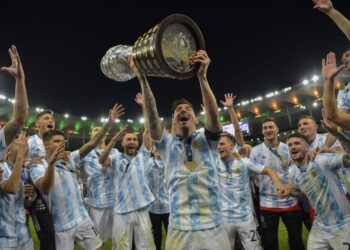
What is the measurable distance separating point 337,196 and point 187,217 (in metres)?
1.87

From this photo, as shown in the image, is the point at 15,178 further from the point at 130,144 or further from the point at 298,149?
the point at 298,149

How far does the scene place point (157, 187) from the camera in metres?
6.39

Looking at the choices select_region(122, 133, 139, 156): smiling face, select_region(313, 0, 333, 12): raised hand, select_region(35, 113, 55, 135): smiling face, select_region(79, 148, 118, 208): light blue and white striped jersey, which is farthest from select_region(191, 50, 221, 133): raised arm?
select_region(79, 148, 118, 208): light blue and white striped jersey

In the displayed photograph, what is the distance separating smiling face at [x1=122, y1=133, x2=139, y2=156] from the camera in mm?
5445

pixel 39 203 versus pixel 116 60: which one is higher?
pixel 116 60

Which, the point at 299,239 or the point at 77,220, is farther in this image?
the point at 299,239

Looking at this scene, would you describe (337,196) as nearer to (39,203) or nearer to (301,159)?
(301,159)

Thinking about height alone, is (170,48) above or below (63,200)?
above

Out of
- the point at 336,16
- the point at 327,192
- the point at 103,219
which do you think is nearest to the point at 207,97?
the point at 336,16

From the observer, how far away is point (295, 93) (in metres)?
32.4

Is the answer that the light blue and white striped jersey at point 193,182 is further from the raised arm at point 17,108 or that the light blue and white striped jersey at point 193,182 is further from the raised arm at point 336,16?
the raised arm at point 336,16

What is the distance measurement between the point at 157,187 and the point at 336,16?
4.49 m

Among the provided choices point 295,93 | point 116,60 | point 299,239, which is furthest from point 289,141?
point 295,93

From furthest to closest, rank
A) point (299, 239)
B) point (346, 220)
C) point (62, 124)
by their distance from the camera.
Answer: point (62, 124)
point (299, 239)
point (346, 220)
